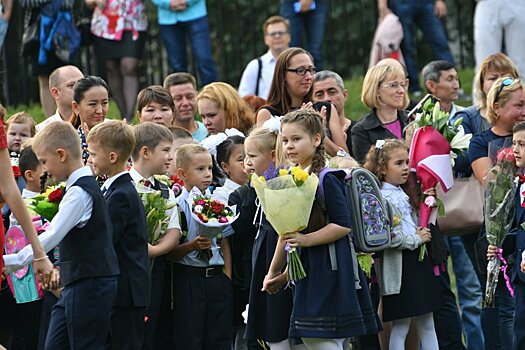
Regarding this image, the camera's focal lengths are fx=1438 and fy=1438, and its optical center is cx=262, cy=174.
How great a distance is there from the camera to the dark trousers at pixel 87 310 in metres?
8.53

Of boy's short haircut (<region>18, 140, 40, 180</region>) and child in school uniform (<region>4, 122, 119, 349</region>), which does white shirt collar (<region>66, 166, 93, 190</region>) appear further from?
boy's short haircut (<region>18, 140, 40, 180</region>)

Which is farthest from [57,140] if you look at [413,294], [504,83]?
[504,83]

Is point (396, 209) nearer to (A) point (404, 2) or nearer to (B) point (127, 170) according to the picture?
(B) point (127, 170)

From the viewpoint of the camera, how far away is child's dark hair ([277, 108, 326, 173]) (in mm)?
8938

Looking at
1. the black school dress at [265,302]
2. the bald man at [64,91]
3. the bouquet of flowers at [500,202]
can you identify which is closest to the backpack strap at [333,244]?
the black school dress at [265,302]

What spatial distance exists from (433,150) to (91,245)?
283 centimetres

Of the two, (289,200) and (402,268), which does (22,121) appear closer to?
(289,200)

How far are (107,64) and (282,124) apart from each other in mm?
5718

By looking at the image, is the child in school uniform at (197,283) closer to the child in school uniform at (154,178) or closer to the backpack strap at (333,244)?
the child in school uniform at (154,178)

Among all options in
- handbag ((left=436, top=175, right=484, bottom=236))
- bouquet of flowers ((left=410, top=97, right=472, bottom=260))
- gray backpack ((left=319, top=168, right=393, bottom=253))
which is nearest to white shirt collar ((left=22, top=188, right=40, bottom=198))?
gray backpack ((left=319, top=168, right=393, bottom=253))

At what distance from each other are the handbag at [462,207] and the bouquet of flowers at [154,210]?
220 cm

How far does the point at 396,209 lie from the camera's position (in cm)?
989

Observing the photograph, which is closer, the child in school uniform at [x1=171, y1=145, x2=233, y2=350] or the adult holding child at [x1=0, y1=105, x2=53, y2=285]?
the adult holding child at [x1=0, y1=105, x2=53, y2=285]

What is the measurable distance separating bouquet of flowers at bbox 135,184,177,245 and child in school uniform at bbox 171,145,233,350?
0.28 m
